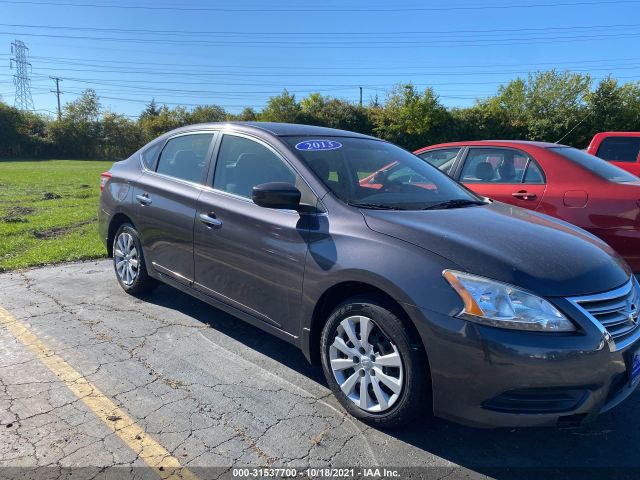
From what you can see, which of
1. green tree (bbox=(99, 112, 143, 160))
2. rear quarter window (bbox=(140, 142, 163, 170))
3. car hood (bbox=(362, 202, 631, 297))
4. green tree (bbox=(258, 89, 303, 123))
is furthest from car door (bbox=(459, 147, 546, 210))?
green tree (bbox=(99, 112, 143, 160))

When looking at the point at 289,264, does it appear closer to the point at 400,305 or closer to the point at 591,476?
the point at 400,305

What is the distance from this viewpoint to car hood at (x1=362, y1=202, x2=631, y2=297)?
258 cm

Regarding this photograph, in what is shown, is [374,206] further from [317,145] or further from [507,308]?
[507,308]

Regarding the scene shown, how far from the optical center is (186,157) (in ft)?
14.9

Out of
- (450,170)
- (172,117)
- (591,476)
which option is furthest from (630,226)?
(172,117)

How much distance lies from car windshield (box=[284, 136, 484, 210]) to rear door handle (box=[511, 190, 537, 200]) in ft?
5.25

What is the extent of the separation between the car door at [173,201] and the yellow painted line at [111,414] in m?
1.12

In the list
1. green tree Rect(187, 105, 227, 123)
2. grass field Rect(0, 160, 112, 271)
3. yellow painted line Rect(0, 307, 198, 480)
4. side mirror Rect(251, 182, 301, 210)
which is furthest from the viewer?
green tree Rect(187, 105, 227, 123)

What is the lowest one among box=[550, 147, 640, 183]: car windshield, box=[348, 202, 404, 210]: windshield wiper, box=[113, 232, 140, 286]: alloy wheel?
box=[113, 232, 140, 286]: alloy wheel

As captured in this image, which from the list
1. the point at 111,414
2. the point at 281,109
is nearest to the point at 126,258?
the point at 111,414

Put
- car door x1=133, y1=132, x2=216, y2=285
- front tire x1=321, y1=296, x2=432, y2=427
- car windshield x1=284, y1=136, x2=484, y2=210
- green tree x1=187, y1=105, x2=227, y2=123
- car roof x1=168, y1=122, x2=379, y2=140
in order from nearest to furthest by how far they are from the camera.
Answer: front tire x1=321, y1=296, x2=432, y2=427, car windshield x1=284, y1=136, x2=484, y2=210, car roof x1=168, y1=122, x2=379, y2=140, car door x1=133, y1=132, x2=216, y2=285, green tree x1=187, y1=105, x2=227, y2=123

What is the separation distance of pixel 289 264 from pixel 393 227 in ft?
2.45

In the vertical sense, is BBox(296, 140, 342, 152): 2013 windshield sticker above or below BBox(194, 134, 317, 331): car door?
above

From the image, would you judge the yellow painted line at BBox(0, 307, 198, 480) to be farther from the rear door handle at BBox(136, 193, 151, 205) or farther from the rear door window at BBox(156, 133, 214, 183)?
the rear door window at BBox(156, 133, 214, 183)
